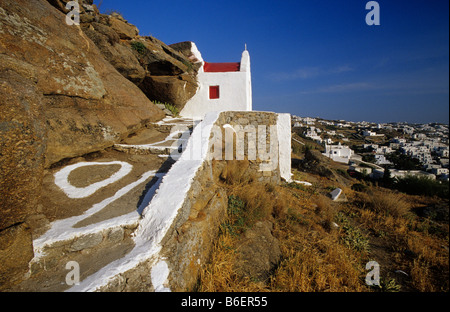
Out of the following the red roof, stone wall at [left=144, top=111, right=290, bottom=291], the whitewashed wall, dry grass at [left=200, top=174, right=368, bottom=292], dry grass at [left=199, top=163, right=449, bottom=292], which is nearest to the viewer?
stone wall at [left=144, top=111, right=290, bottom=291]

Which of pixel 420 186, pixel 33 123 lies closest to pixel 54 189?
pixel 33 123

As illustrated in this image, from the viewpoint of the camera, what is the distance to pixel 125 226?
2279 millimetres

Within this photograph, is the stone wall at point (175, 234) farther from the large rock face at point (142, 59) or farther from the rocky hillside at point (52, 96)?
the large rock face at point (142, 59)

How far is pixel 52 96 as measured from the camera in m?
3.47

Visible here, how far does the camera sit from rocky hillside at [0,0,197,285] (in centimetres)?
169

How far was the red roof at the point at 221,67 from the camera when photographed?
10062 millimetres

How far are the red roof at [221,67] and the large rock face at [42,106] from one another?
5470 millimetres

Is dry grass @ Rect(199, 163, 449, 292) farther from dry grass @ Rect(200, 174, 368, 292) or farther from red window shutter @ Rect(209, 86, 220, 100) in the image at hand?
red window shutter @ Rect(209, 86, 220, 100)

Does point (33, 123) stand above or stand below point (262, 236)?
above

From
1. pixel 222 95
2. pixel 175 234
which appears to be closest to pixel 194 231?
pixel 175 234

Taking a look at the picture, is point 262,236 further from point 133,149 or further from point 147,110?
point 147,110

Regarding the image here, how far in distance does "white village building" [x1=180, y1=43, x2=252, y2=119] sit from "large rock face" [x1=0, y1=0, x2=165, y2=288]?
12.8 ft

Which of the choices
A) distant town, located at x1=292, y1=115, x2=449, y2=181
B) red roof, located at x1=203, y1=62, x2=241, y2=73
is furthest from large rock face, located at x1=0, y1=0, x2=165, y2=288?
distant town, located at x1=292, y1=115, x2=449, y2=181
